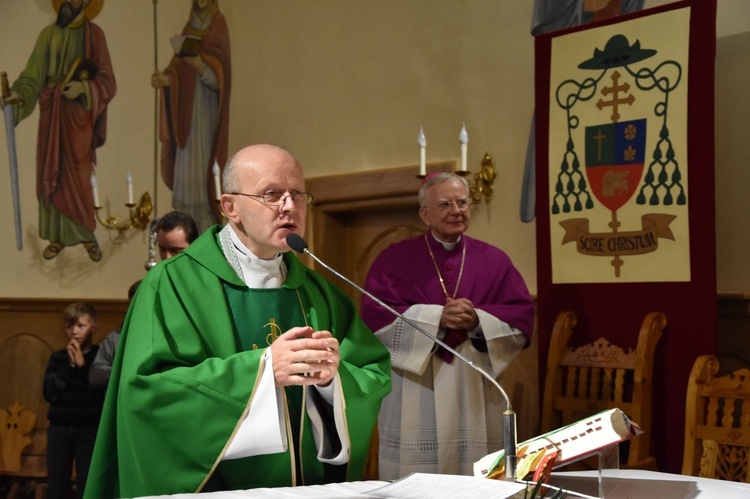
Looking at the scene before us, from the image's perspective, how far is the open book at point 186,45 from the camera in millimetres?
6875

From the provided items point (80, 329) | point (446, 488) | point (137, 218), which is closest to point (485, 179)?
point (80, 329)

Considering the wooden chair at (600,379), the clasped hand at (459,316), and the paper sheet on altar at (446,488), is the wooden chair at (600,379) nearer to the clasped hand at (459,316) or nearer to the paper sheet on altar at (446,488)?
the clasped hand at (459,316)

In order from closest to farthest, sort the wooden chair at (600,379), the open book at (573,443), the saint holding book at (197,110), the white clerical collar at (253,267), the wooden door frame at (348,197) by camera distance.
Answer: the open book at (573,443) → the white clerical collar at (253,267) → the wooden chair at (600,379) → the wooden door frame at (348,197) → the saint holding book at (197,110)

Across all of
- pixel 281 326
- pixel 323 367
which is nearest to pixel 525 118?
pixel 281 326

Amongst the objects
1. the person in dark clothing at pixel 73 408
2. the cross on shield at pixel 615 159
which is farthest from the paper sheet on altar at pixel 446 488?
the person in dark clothing at pixel 73 408

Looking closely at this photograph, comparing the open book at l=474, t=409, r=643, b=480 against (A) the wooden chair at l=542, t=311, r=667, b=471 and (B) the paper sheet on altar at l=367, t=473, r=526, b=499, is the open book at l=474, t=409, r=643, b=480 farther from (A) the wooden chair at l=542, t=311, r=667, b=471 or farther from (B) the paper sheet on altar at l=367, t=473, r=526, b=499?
(A) the wooden chair at l=542, t=311, r=667, b=471

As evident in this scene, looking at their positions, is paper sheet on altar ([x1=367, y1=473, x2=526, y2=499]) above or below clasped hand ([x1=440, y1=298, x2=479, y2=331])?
below

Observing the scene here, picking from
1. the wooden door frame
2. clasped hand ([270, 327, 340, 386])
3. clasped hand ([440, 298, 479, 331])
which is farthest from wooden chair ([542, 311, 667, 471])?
clasped hand ([270, 327, 340, 386])

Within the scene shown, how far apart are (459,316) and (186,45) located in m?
4.26

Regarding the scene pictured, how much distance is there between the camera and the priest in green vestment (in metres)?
2.18

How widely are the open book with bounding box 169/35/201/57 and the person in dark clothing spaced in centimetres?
281

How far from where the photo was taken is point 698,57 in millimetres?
A: 3766

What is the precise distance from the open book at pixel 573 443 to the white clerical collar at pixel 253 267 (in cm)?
102

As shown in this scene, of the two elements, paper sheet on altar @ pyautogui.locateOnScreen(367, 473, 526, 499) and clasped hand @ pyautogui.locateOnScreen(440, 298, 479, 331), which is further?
clasped hand @ pyautogui.locateOnScreen(440, 298, 479, 331)
